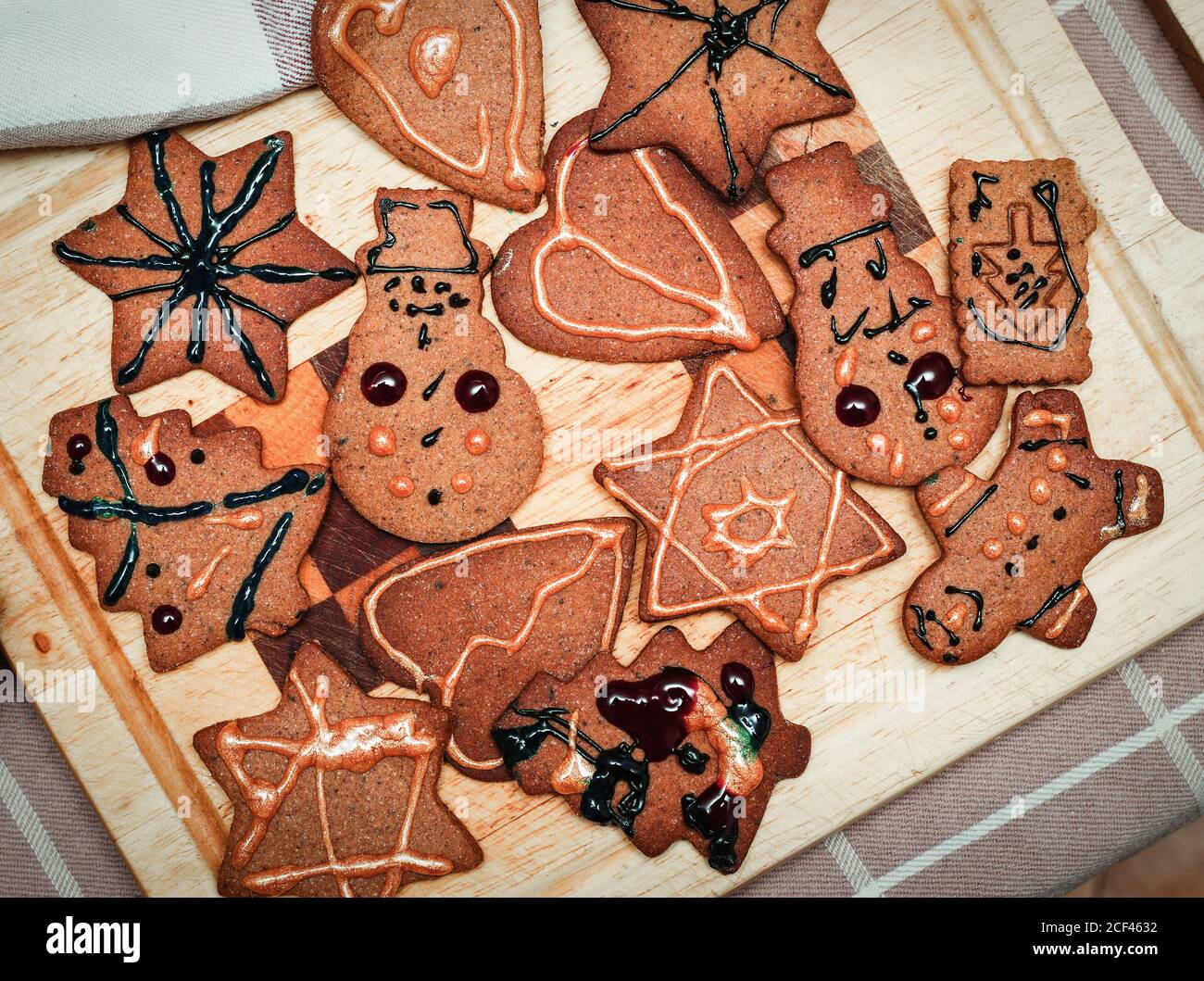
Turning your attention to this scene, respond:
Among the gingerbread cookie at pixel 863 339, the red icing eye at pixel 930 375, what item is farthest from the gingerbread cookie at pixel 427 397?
the red icing eye at pixel 930 375

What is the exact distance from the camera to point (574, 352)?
88.8 inches

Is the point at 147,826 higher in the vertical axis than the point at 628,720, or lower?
higher

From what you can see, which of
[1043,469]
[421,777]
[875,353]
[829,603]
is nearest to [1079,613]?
[1043,469]

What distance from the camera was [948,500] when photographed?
7.34ft

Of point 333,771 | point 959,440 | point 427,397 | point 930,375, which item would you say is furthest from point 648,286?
point 333,771

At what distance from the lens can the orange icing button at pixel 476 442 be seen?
220 cm

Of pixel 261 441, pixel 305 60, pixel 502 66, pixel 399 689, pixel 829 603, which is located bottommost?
pixel 829 603

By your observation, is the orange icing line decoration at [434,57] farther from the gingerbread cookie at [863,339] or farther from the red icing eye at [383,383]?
the gingerbread cookie at [863,339]

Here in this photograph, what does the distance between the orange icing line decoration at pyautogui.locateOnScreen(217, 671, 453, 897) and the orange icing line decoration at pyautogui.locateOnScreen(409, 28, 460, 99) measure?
5.07 ft

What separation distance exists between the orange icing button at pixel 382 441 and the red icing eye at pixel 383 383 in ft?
0.23

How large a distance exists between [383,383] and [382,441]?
145mm

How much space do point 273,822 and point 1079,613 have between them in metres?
2.11

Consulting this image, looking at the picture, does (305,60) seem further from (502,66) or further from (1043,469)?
(1043,469)

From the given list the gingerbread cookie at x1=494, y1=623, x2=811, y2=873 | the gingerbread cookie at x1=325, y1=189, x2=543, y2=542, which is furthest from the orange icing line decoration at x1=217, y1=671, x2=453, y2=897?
the gingerbread cookie at x1=325, y1=189, x2=543, y2=542
